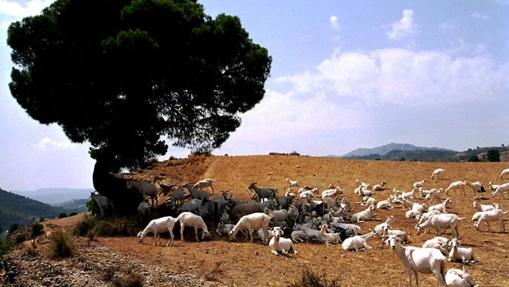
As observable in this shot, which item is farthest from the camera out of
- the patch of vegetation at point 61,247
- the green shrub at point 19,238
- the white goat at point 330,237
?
the green shrub at point 19,238

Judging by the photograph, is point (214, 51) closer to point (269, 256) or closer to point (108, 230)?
point (108, 230)

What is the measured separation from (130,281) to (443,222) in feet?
31.5

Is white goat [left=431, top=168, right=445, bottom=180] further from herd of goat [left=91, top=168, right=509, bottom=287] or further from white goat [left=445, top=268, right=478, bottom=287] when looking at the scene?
white goat [left=445, top=268, right=478, bottom=287]

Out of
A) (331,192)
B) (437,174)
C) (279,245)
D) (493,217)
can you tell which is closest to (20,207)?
(331,192)

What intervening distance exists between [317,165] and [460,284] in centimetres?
2385

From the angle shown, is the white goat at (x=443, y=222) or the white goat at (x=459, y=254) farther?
the white goat at (x=443, y=222)

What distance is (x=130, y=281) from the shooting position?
36.8ft

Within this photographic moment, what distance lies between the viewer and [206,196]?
21.2m

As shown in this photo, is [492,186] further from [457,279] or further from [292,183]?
[457,279]

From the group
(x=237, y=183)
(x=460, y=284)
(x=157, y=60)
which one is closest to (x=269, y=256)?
(x=460, y=284)

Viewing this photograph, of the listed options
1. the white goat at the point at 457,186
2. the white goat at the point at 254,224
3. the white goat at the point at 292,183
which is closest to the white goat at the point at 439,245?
the white goat at the point at 254,224

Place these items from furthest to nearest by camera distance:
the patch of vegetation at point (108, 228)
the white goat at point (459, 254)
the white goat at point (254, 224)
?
the patch of vegetation at point (108, 228)
the white goat at point (254, 224)
the white goat at point (459, 254)

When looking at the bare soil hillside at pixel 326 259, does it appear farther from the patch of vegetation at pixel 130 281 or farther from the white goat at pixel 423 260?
the patch of vegetation at pixel 130 281

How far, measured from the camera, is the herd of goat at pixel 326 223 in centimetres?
1064
